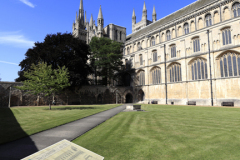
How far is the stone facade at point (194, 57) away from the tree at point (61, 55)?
18.6 meters

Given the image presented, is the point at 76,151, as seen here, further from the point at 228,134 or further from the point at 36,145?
the point at 228,134

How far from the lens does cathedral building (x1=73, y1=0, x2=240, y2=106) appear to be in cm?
2839

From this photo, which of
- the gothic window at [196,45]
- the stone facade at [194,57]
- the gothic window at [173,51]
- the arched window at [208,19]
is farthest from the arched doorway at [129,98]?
the arched window at [208,19]

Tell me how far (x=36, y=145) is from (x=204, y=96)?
3203 centimetres

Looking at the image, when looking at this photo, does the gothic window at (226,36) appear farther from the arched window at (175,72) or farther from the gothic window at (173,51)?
the gothic window at (173,51)

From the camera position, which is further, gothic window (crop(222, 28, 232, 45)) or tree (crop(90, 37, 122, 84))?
tree (crop(90, 37, 122, 84))

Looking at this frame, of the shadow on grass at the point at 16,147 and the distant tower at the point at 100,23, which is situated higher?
the distant tower at the point at 100,23

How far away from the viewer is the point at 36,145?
5648 mm

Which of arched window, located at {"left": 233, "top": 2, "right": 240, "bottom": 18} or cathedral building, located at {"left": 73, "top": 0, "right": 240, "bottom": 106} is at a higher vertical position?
arched window, located at {"left": 233, "top": 2, "right": 240, "bottom": 18}

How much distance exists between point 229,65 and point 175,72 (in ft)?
36.1

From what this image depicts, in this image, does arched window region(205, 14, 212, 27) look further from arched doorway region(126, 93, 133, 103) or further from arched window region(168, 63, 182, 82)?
arched doorway region(126, 93, 133, 103)

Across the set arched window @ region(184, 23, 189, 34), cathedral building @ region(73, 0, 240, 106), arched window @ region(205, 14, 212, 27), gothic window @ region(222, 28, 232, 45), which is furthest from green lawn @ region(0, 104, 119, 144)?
arched window @ region(184, 23, 189, 34)

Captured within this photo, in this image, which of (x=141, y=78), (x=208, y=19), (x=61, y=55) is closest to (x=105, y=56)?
(x=141, y=78)

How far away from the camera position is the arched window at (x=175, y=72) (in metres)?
36.3
